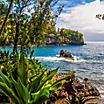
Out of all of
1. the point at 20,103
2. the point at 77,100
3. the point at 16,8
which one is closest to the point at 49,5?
the point at 16,8

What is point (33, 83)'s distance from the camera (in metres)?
10.7

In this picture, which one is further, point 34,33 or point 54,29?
point 54,29

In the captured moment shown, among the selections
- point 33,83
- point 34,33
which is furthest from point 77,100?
point 34,33

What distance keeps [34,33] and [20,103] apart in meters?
22.6

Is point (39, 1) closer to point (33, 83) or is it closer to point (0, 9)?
point (0, 9)

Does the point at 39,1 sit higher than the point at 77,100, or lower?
higher

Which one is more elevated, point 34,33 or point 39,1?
point 39,1

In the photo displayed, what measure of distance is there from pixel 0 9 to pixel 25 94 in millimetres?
20228

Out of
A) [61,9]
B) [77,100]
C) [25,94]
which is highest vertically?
[61,9]

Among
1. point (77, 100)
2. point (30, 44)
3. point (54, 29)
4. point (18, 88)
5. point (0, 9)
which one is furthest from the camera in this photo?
point (54, 29)

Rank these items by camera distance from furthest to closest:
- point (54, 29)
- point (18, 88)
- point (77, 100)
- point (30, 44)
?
point (54, 29) → point (30, 44) → point (77, 100) → point (18, 88)

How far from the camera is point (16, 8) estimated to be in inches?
1220

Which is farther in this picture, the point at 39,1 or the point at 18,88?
the point at 39,1

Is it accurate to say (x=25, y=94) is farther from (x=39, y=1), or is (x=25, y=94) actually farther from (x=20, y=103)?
(x=39, y=1)
